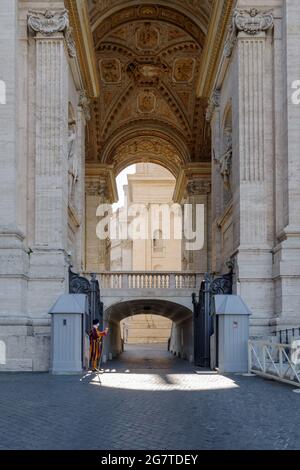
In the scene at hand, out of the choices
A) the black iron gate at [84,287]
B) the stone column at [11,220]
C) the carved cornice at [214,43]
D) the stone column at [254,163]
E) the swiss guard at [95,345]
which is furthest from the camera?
the carved cornice at [214,43]

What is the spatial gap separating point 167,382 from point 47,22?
1229 centimetres

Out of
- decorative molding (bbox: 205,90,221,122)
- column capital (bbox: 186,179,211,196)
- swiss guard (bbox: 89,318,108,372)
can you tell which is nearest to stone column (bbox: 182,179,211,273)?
column capital (bbox: 186,179,211,196)

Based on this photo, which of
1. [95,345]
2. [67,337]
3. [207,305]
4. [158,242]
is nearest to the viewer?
[67,337]

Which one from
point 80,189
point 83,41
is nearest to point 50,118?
point 83,41

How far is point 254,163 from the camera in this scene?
2358cm

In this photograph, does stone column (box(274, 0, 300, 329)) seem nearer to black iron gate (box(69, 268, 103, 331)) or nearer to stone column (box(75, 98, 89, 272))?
black iron gate (box(69, 268, 103, 331))

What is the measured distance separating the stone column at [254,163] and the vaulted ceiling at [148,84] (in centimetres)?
1342

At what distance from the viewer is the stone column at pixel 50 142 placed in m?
22.9

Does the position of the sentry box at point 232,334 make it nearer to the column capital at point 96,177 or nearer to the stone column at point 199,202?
the stone column at point 199,202

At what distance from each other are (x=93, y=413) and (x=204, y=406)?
186 cm

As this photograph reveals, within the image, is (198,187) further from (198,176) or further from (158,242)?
(158,242)

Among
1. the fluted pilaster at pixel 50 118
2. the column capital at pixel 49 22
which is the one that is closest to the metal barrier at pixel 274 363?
the fluted pilaster at pixel 50 118

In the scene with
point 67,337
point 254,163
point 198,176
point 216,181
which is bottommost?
point 67,337

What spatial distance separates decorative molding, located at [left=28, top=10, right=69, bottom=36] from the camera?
23.6m
